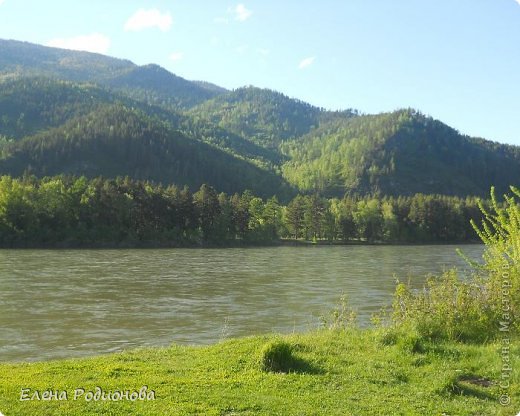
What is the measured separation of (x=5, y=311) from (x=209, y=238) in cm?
10443

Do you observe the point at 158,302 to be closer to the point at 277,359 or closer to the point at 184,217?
the point at 277,359

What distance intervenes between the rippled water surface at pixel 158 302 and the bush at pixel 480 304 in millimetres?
2514

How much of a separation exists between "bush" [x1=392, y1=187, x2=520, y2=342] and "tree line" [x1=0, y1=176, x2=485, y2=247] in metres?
111

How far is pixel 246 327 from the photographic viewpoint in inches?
1186

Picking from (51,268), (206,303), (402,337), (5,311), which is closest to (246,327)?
(206,303)

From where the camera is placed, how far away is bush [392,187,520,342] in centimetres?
1844

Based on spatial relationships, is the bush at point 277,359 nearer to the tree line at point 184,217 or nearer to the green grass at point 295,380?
the green grass at point 295,380

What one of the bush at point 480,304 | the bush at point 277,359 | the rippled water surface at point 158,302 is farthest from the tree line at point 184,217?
the bush at point 277,359

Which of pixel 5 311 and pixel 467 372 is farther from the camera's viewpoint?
pixel 5 311

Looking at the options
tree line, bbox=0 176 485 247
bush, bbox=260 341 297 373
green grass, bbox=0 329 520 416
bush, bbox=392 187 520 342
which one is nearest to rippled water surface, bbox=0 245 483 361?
bush, bbox=392 187 520 342

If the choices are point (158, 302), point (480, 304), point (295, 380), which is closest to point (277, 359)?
point (295, 380)

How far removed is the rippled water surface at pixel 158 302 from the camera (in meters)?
27.3

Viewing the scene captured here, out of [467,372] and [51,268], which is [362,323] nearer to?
[467,372]

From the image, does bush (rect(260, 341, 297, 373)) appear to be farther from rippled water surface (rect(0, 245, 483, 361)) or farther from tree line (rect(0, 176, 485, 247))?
tree line (rect(0, 176, 485, 247))
